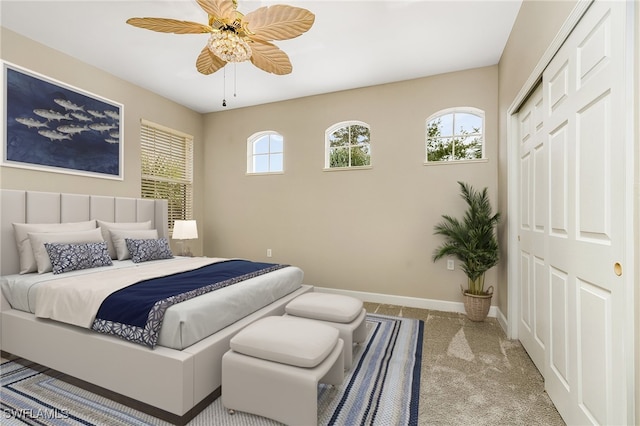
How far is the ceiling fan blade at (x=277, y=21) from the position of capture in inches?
69.9

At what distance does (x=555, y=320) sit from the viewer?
1.81 meters

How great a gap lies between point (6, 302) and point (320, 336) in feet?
8.65

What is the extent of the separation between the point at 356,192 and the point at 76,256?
10.2 ft

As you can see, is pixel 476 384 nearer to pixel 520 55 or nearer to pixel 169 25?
pixel 520 55

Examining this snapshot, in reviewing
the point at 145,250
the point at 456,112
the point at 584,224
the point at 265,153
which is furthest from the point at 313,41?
the point at 145,250

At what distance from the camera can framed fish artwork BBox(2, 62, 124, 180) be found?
280 centimetres

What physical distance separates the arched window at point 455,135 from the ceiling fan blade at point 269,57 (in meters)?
2.15

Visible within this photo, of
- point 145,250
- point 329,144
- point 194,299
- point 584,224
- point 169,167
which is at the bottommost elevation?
point 194,299

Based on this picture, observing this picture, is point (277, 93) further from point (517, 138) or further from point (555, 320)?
point (555, 320)

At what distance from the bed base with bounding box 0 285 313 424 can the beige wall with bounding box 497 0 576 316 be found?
271 centimetres

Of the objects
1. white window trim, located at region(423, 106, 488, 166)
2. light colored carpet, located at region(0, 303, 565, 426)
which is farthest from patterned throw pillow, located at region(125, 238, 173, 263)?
white window trim, located at region(423, 106, 488, 166)

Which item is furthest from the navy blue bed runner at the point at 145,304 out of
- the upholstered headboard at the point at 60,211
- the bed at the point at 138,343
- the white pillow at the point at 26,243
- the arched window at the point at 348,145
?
the arched window at the point at 348,145

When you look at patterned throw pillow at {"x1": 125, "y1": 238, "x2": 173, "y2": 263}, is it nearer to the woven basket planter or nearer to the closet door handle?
the woven basket planter

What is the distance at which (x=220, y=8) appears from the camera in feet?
5.96
